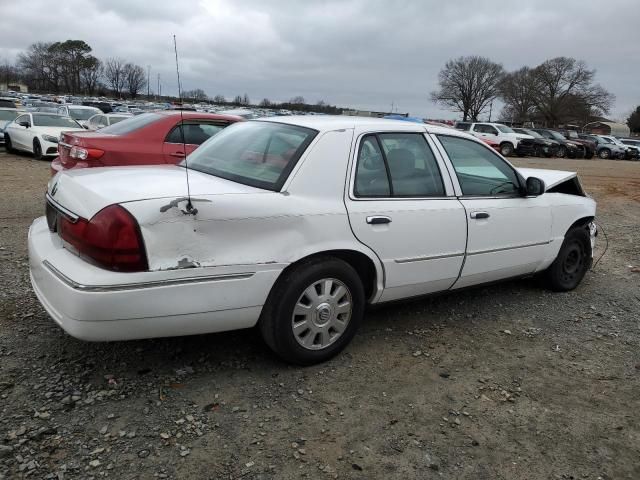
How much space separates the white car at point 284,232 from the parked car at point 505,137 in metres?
24.7

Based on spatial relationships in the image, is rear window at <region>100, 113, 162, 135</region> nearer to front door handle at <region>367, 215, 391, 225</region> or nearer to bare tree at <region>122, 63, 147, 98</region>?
front door handle at <region>367, 215, 391, 225</region>

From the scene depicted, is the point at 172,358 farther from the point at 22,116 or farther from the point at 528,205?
the point at 22,116

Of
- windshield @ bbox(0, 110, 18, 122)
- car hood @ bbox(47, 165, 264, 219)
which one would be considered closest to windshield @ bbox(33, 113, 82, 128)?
windshield @ bbox(0, 110, 18, 122)

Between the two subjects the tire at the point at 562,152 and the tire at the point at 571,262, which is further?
the tire at the point at 562,152

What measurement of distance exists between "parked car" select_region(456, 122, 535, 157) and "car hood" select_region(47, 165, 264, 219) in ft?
84.9

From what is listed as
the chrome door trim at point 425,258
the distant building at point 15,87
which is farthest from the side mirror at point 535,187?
the distant building at point 15,87

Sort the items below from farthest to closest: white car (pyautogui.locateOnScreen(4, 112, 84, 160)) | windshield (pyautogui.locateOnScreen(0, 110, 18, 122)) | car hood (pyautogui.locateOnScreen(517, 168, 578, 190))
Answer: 1. windshield (pyautogui.locateOnScreen(0, 110, 18, 122))
2. white car (pyautogui.locateOnScreen(4, 112, 84, 160))
3. car hood (pyautogui.locateOnScreen(517, 168, 578, 190))

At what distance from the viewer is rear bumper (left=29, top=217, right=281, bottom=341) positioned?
2.65 meters

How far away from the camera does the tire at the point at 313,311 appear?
10.1ft

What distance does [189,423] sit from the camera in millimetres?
2758

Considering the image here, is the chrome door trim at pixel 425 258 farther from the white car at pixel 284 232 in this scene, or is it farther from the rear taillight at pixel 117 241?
the rear taillight at pixel 117 241

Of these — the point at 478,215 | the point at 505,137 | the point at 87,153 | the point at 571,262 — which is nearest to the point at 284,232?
the point at 478,215

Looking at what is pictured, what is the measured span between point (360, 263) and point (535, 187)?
1759mm

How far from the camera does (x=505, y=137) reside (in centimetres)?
2756
